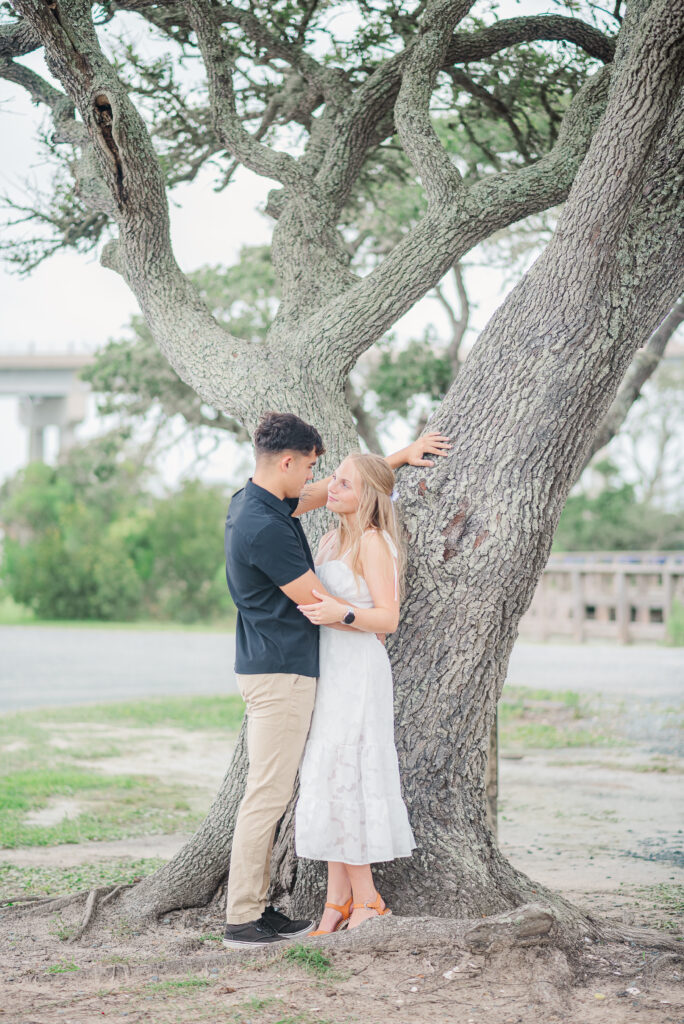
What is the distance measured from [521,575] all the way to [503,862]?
1201mm

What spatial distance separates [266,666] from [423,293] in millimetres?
2153

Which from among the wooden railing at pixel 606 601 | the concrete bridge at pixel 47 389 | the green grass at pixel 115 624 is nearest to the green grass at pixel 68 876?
the wooden railing at pixel 606 601

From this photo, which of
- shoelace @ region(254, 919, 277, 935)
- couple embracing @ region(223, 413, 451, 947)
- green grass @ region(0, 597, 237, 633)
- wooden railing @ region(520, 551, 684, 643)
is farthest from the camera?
green grass @ region(0, 597, 237, 633)

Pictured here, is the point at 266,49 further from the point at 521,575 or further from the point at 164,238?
the point at 521,575

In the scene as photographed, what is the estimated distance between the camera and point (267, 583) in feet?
11.7

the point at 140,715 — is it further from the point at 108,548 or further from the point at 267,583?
the point at 108,548

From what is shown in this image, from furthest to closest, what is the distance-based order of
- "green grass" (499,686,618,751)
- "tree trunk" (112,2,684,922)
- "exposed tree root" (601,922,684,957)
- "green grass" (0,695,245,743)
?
1. "green grass" (0,695,245,743)
2. "green grass" (499,686,618,751)
3. "tree trunk" (112,2,684,922)
4. "exposed tree root" (601,922,684,957)

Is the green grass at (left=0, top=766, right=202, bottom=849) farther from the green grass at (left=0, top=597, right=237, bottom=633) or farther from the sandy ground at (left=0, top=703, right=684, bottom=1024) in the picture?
the green grass at (left=0, top=597, right=237, bottom=633)

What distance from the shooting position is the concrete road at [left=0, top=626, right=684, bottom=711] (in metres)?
13.2

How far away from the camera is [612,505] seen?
2602cm

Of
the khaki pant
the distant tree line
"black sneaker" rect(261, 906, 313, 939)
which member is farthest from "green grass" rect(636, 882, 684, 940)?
the distant tree line

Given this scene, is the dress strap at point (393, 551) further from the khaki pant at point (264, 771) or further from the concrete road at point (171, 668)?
the concrete road at point (171, 668)

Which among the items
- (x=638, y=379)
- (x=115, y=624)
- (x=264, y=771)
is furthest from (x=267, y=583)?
(x=115, y=624)

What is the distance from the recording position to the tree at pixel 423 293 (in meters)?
3.93
